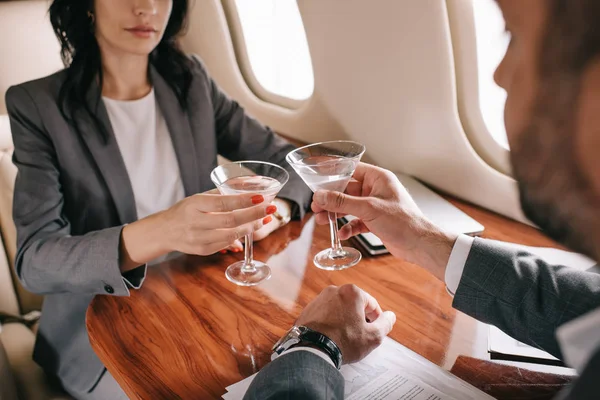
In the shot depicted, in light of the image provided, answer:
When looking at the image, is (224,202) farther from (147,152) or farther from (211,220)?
(147,152)

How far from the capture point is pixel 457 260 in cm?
109

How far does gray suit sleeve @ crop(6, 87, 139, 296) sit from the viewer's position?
1.32 meters

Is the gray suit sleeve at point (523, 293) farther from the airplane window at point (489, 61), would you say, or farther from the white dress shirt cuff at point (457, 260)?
the airplane window at point (489, 61)


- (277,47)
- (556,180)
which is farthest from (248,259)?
(277,47)

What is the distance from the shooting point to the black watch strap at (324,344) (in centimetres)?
94

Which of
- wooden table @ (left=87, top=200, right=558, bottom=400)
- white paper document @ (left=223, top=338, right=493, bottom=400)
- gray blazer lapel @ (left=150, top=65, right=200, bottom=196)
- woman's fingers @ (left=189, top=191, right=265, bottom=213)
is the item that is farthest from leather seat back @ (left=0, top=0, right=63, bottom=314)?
white paper document @ (left=223, top=338, right=493, bottom=400)

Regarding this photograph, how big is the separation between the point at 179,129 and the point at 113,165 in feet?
0.84

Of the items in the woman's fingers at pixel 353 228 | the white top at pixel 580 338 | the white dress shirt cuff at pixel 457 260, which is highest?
the white top at pixel 580 338

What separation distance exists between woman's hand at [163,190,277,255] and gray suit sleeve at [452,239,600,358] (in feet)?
1.33

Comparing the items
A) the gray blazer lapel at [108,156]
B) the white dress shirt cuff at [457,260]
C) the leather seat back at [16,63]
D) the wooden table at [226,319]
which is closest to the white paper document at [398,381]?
the wooden table at [226,319]

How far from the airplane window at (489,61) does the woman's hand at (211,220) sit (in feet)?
2.56

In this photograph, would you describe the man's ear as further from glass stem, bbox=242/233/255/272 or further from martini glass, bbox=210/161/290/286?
glass stem, bbox=242/233/255/272

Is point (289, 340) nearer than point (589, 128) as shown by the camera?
No

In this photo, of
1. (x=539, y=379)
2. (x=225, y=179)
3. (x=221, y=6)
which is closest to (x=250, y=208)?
(x=225, y=179)
